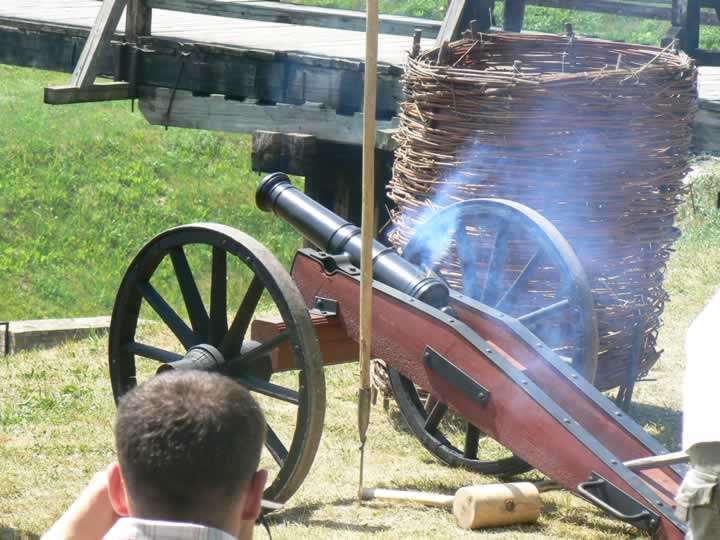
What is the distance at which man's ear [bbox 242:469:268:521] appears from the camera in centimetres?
180

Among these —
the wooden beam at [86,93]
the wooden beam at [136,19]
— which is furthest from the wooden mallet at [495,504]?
the wooden beam at [136,19]

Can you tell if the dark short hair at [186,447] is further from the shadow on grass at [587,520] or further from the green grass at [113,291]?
the shadow on grass at [587,520]

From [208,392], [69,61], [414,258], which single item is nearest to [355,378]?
[414,258]

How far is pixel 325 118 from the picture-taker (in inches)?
294

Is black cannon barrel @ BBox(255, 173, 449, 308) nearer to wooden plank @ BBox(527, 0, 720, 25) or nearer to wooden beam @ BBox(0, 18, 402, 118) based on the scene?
wooden beam @ BBox(0, 18, 402, 118)

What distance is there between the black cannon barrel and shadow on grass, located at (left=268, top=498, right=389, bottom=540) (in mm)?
857

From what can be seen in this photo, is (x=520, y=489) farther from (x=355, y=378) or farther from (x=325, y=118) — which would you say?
(x=325, y=118)

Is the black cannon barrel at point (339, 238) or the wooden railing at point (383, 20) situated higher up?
the wooden railing at point (383, 20)

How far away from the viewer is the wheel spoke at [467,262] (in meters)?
5.56

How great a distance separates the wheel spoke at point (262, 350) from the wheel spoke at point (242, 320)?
0.18 ft

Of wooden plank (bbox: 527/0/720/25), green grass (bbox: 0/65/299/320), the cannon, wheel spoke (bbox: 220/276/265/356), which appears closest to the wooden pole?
the cannon

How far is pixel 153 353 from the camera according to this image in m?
5.02

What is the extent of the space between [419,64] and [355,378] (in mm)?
1831

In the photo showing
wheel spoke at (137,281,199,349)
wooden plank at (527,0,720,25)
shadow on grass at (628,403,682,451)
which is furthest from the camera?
wooden plank at (527,0,720,25)
